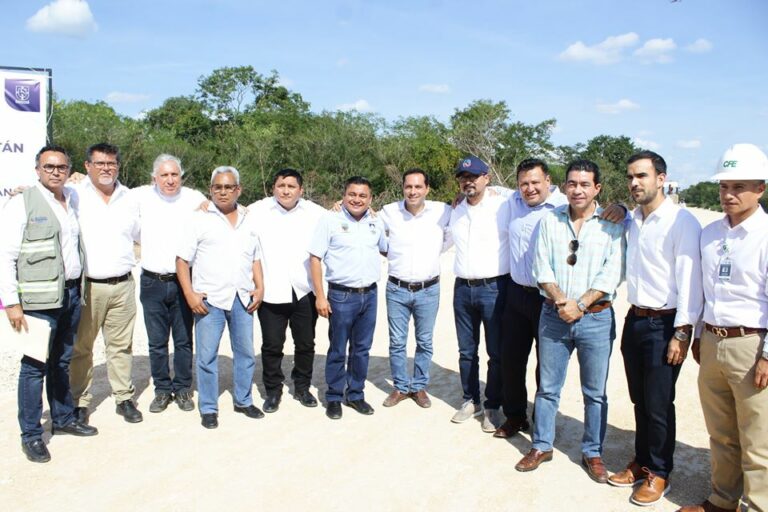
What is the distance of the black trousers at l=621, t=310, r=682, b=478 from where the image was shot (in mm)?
3658

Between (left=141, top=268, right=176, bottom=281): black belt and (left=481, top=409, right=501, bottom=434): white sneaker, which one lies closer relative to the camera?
(left=481, top=409, right=501, bottom=434): white sneaker

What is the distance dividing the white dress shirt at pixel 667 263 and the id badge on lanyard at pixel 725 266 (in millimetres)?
167

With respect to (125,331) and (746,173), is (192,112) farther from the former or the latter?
(746,173)

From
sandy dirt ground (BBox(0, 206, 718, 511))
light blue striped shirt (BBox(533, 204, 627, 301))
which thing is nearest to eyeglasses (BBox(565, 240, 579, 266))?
light blue striped shirt (BBox(533, 204, 627, 301))

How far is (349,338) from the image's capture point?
210 inches

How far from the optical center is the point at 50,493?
12.6 ft

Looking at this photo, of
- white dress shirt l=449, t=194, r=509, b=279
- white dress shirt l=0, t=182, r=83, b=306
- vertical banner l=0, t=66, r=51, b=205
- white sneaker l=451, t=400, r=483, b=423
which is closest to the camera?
white dress shirt l=0, t=182, r=83, b=306

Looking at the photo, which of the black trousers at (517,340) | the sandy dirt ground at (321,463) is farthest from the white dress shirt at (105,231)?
the black trousers at (517,340)

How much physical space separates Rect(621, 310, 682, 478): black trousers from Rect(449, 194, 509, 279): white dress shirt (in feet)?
3.88

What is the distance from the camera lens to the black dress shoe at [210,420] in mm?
4871

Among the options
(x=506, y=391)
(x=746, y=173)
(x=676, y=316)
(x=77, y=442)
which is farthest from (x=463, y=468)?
(x=77, y=442)

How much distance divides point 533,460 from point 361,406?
5.34 ft

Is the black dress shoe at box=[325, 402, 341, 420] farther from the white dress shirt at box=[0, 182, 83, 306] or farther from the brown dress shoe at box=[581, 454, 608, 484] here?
the white dress shirt at box=[0, 182, 83, 306]

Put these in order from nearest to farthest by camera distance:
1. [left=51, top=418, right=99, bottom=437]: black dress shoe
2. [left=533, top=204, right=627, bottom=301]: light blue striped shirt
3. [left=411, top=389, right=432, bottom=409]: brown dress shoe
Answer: [left=533, top=204, right=627, bottom=301]: light blue striped shirt → [left=51, top=418, right=99, bottom=437]: black dress shoe → [left=411, top=389, right=432, bottom=409]: brown dress shoe
